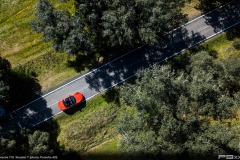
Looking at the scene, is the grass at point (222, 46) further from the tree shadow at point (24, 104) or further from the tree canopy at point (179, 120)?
the tree shadow at point (24, 104)

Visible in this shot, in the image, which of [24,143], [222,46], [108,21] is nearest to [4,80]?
[24,143]

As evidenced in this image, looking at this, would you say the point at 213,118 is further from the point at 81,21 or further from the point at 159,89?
the point at 81,21

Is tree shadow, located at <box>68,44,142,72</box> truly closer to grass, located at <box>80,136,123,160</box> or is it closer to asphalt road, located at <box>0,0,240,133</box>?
asphalt road, located at <box>0,0,240,133</box>

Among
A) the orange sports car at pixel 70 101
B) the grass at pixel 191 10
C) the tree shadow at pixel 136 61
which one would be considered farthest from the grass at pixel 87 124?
the grass at pixel 191 10

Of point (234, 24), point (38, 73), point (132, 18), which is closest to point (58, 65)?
point (38, 73)

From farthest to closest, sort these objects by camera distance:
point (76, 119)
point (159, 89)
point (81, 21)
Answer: point (76, 119), point (81, 21), point (159, 89)

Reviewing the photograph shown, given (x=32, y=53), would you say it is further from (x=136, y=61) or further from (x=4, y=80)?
(x=136, y=61)
